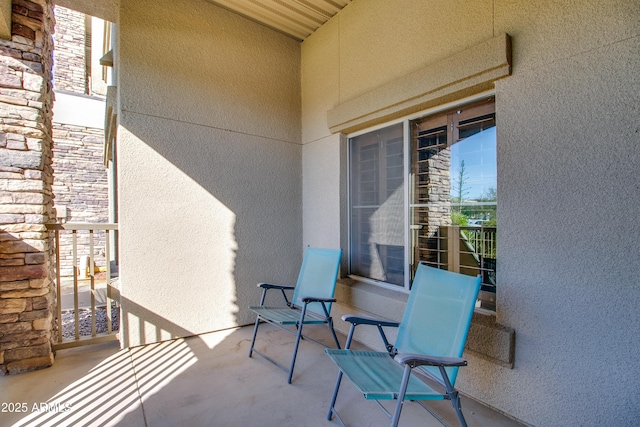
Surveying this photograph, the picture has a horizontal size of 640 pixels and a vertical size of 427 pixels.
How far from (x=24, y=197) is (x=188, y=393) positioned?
85.3 inches

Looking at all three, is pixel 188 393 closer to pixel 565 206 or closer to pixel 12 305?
pixel 12 305

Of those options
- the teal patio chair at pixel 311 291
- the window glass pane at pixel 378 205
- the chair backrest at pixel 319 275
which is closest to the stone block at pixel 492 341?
the window glass pane at pixel 378 205

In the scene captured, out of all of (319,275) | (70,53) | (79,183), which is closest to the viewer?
(319,275)

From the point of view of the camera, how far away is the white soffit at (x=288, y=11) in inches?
136

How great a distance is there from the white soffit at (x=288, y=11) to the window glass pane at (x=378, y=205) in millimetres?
1525

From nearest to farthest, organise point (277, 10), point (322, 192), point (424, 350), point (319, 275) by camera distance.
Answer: point (424, 350), point (319, 275), point (277, 10), point (322, 192)

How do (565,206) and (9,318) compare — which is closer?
(565,206)

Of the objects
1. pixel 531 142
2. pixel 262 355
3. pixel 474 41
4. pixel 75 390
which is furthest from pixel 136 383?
pixel 474 41

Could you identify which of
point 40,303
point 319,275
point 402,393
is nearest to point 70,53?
point 40,303

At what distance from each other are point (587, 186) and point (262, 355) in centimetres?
281

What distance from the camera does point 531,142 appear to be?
6.52 ft

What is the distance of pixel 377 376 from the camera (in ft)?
5.84

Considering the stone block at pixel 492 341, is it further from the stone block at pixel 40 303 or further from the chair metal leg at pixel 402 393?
the stone block at pixel 40 303

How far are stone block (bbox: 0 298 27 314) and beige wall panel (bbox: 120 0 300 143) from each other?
196cm
